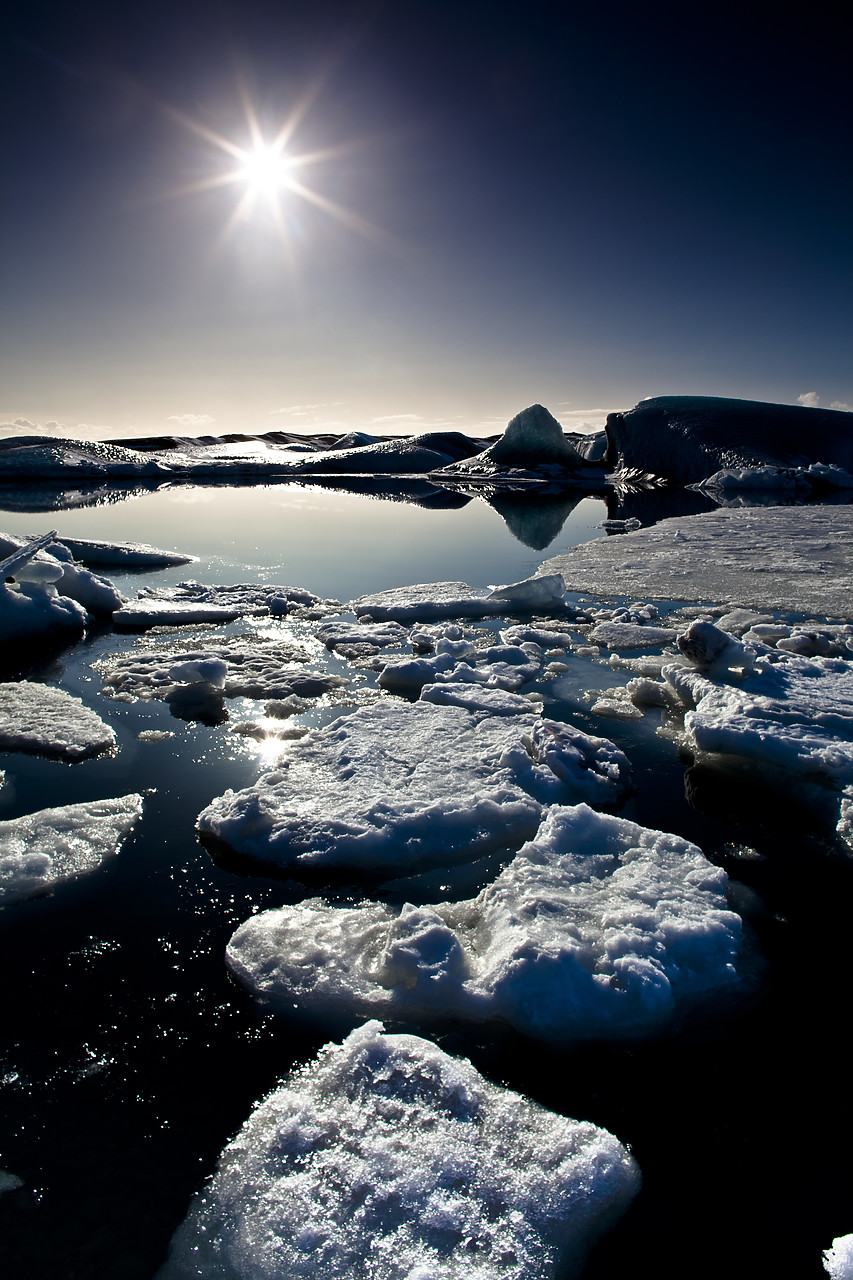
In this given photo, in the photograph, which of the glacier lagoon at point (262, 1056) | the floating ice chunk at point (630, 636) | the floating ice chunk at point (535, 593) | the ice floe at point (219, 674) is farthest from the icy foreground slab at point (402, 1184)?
the floating ice chunk at point (535, 593)

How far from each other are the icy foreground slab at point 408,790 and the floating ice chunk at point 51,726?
41.0 inches

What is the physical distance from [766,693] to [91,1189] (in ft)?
12.1

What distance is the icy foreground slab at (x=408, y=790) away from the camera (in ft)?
8.29

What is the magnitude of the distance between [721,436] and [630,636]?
2385 centimetres

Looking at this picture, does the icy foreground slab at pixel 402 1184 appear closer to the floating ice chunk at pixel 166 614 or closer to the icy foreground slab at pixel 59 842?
the icy foreground slab at pixel 59 842

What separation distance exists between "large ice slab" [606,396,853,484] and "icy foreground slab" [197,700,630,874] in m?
25.0

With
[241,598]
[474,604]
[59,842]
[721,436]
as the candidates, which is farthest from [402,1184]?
[721,436]

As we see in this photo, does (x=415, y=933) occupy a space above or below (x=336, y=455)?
below

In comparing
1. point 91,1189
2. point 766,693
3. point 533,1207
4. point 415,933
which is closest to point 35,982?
point 91,1189

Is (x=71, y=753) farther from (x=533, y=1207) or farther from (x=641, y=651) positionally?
(x=641, y=651)

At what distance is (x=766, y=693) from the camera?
147 inches

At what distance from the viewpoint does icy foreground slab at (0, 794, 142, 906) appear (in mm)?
2275

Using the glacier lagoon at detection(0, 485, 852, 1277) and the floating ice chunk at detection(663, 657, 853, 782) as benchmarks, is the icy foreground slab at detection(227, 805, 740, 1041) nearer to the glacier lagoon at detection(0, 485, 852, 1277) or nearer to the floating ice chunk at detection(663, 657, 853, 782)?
the glacier lagoon at detection(0, 485, 852, 1277)

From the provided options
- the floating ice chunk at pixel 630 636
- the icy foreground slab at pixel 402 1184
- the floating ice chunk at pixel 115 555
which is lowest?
the icy foreground slab at pixel 402 1184
